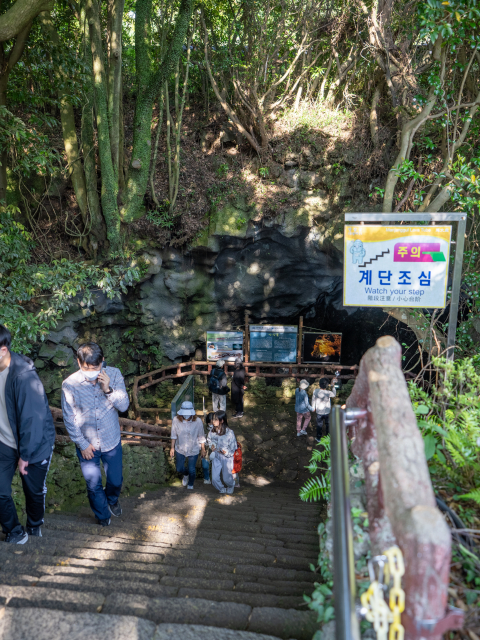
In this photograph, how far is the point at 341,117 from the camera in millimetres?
10883

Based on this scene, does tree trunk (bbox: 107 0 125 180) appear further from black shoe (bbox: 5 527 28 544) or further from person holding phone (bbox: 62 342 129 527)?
black shoe (bbox: 5 527 28 544)

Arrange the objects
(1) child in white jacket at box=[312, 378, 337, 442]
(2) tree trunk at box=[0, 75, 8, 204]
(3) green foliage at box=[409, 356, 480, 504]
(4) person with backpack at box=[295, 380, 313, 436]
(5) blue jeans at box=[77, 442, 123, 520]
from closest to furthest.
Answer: (3) green foliage at box=[409, 356, 480, 504], (5) blue jeans at box=[77, 442, 123, 520], (2) tree trunk at box=[0, 75, 8, 204], (1) child in white jacket at box=[312, 378, 337, 442], (4) person with backpack at box=[295, 380, 313, 436]

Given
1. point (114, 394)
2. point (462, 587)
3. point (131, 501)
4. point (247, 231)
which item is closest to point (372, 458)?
point (462, 587)

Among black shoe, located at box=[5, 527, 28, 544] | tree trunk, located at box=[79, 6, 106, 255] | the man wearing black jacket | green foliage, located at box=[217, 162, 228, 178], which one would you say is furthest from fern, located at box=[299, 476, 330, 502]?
green foliage, located at box=[217, 162, 228, 178]

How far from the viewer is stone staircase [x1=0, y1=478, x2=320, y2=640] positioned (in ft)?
6.66

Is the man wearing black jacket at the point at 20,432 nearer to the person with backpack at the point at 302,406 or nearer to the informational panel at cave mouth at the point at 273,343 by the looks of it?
the person with backpack at the point at 302,406

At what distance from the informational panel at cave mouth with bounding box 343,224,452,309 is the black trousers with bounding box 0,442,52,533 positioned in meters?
4.12

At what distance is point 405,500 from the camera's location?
5.42ft

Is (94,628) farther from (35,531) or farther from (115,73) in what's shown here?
(115,73)

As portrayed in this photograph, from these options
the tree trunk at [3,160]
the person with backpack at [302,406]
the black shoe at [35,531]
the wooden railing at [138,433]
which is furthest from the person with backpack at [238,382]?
the black shoe at [35,531]

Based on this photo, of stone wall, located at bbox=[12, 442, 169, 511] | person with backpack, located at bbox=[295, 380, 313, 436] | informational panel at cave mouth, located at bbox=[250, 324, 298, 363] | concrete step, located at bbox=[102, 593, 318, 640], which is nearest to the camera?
concrete step, located at bbox=[102, 593, 318, 640]

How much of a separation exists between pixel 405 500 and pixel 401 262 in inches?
168

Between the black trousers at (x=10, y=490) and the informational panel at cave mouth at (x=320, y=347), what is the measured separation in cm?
827

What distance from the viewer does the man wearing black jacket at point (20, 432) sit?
3.24m
